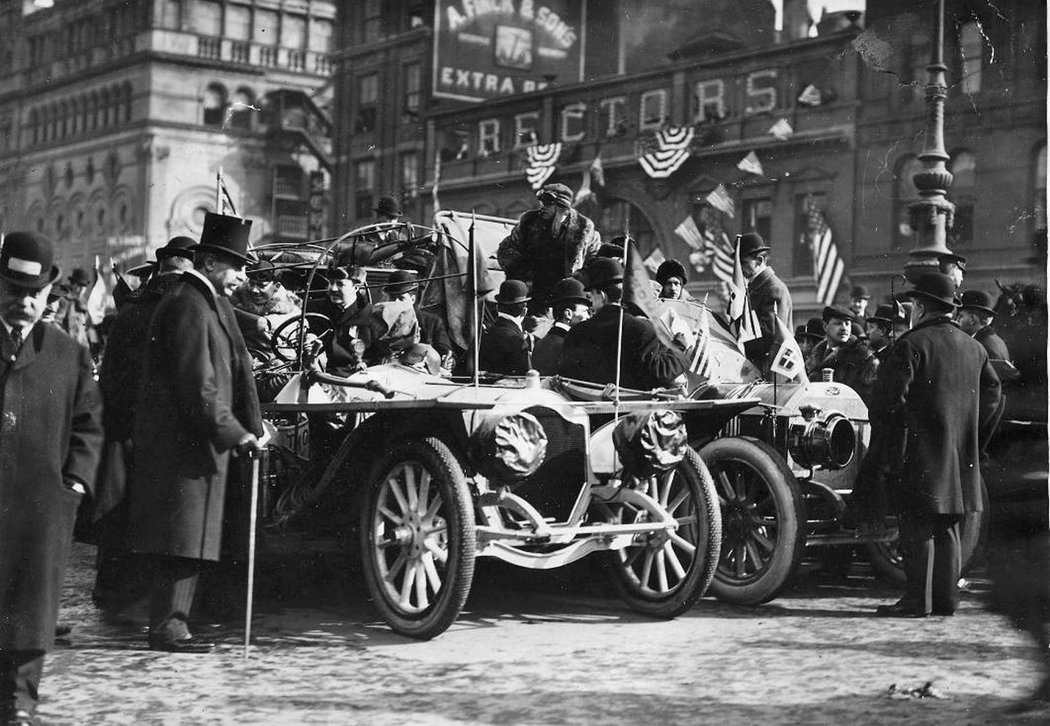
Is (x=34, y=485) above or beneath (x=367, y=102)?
beneath

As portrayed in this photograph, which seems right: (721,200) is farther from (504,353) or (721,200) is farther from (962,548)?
(962,548)

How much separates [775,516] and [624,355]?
1.27 m

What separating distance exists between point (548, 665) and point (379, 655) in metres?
0.80

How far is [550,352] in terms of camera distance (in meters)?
8.62

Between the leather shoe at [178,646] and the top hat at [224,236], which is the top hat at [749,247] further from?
the leather shoe at [178,646]

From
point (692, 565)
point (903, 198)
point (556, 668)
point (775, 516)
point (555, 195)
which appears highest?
point (903, 198)

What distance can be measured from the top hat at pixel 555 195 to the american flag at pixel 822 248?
1553cm

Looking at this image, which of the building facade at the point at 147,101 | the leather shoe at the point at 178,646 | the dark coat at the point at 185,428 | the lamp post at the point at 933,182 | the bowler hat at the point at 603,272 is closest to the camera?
the dark coat at the point at 185,428

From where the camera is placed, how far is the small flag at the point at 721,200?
28750mm

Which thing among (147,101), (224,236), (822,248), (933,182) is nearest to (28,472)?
(224,236)

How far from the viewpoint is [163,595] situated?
6293 mm

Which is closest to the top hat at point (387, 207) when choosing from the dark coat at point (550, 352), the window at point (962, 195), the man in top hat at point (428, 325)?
the man in top hat at point (428, 325)

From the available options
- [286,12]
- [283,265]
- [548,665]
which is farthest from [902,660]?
[286,12]

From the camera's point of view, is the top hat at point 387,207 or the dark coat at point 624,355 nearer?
the dark coat at point 624,355
